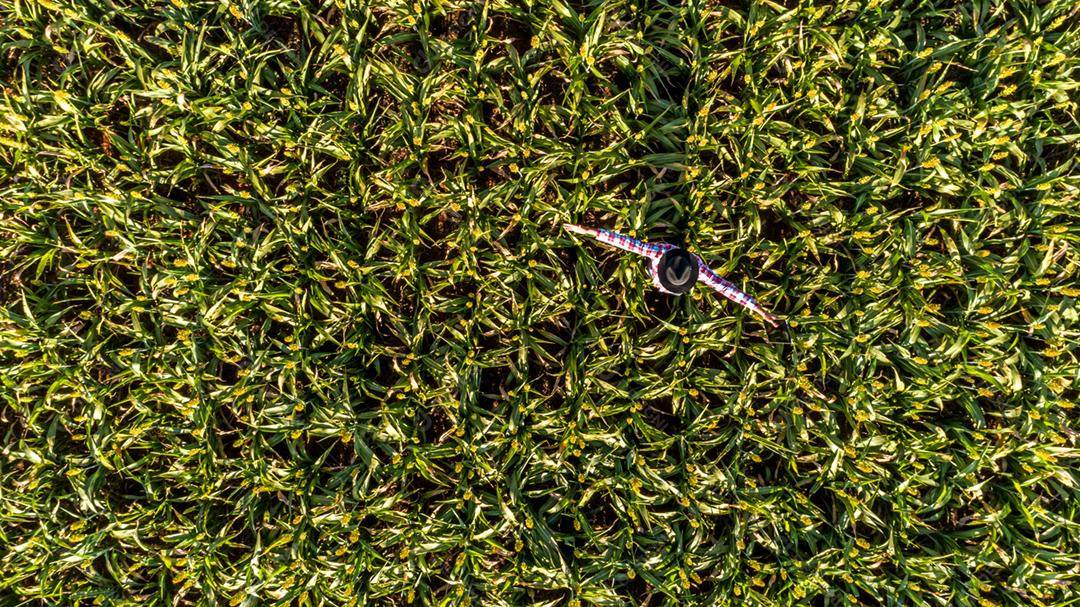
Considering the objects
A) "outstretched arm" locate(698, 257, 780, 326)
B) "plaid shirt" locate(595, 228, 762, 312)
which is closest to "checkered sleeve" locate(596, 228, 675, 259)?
"plaid shirt" locate(595, 228, 762, 312)

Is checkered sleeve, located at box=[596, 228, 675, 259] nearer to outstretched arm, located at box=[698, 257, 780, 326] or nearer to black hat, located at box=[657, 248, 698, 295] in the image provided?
black hat, located at box=[657, 248, 698, 295]

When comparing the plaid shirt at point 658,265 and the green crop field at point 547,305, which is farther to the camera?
→ the green crop field at point 547,305

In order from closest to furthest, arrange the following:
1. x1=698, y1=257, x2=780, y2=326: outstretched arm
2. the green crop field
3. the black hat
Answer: the black hat → x1=698, y1=257, x2=780, y2=326: outstretched arm → the green crop field

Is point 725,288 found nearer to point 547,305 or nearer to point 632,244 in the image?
point 632,244

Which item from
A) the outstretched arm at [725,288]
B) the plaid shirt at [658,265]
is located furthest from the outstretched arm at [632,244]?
the outstretched arm at [725,288]

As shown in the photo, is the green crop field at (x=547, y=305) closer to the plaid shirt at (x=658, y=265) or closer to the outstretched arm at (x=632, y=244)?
the plaid shirt at (x=658, y=265)

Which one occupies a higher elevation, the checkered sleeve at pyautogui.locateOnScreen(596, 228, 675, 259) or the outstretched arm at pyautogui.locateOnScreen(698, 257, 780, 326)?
the checkered sleeve at pyautogui.locateOnScreen(596, 228, 675, 259)
